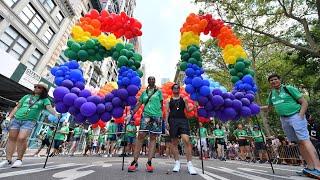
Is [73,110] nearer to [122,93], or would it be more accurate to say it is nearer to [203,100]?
[122,93]

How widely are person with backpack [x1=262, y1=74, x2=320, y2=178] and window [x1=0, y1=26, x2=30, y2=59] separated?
668 inches

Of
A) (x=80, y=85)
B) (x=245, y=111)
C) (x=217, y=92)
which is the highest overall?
(x=217, y=92)

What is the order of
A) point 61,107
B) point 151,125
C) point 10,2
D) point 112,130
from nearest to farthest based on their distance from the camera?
point 151,125
point 61,107
point 112,130
point 10,2

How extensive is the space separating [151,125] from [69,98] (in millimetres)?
1960

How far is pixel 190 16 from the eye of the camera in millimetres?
7805

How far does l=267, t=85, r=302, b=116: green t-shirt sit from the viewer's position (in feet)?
18.1

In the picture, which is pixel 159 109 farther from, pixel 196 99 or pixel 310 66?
pixel 310 66

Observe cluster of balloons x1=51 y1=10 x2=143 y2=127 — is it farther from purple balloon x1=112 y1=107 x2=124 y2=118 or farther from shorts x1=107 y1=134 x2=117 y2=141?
shorts x1=107 y1=134 x2=117 y2=141

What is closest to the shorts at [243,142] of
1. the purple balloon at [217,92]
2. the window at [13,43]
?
the purple balloon at [217,92]

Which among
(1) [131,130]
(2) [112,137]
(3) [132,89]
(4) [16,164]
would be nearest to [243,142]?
(1) [131,130]

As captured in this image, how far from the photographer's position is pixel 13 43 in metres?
18.8

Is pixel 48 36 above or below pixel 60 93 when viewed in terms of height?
above

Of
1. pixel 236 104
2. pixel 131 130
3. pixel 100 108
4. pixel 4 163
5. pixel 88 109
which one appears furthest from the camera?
pixel 131 130

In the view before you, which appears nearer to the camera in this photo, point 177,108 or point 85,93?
Answer: point 177,108
